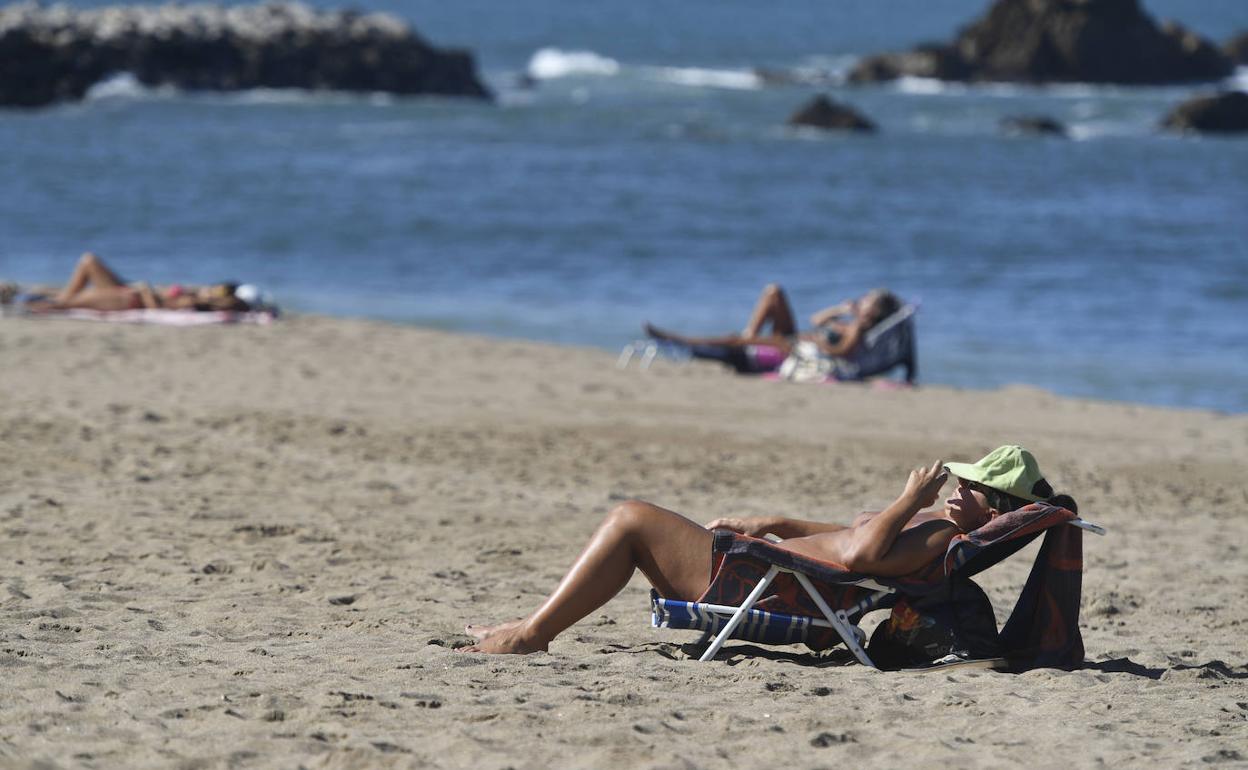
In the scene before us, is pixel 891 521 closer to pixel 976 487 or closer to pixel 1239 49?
pixel 976 487

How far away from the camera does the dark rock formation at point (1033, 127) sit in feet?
123

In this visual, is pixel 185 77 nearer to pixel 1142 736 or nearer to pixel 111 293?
pixel 111 293

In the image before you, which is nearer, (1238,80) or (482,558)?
(482,558)

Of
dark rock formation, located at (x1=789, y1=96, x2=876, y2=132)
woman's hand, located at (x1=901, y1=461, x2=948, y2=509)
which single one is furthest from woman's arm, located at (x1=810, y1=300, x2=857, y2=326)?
dark rock formation, located at (x1=789, y1=96, x2=876, y2=132)

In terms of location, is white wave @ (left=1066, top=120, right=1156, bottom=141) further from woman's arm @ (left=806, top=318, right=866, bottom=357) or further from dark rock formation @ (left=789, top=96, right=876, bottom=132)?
woman's arm @ (left=806, top=318, right=866, bottom=357)

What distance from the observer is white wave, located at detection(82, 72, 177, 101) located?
42.2 metres

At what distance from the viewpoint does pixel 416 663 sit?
16.3ft

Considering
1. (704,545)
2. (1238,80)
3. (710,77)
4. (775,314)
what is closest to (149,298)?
(775,314)

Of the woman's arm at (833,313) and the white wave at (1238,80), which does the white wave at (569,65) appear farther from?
the woman's arm at (833,313)

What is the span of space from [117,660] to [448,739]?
1.27 metres

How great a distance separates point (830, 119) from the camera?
37.2 meters

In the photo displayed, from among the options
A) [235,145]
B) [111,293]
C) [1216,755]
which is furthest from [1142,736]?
[235,145]

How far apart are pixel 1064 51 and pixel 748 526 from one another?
4861 centimetres

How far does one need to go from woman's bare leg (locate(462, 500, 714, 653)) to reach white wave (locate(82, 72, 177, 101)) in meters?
39.8
